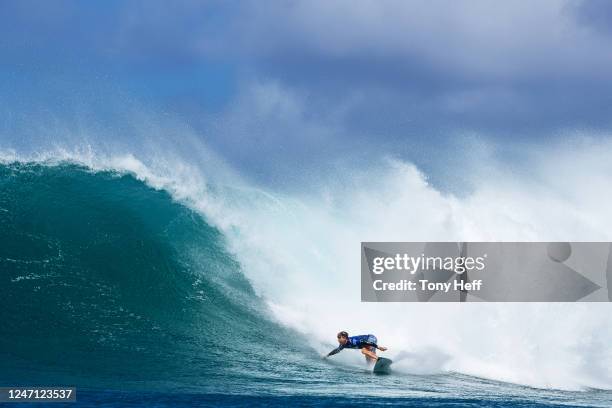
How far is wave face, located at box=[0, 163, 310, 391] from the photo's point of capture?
10695 millimetres

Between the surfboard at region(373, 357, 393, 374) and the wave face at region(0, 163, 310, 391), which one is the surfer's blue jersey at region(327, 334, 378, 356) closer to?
the surfboard at region(373, 357, 393, 374)

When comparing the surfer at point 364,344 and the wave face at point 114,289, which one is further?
the surfer at point 364,344

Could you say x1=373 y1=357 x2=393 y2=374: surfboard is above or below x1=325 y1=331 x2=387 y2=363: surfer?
below

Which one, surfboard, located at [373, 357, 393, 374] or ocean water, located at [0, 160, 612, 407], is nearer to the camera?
ocean water, located at [0, 160, 612, 407]

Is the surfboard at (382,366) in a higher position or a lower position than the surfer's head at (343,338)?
lower

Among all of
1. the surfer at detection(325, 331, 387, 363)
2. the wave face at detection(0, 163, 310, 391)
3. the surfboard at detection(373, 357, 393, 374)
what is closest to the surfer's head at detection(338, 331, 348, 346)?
the surfer at detection(325, 331, 387, 363)

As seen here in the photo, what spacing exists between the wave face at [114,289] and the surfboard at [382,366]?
7.14 feet

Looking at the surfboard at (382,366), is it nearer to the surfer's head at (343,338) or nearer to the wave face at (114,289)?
the surfer's head at (343,338)

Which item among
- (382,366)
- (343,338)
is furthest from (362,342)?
(382,366)

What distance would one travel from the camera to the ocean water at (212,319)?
32.1 feet

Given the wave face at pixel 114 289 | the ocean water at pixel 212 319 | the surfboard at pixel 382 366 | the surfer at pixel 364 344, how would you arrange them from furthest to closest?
1. the surfer at pixel 364 344
2. the surfboard at pixel 382 366
3. the wave face at pixel 114 289
4. the ocean water at pixel 212 319

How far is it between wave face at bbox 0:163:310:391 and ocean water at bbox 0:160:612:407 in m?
0.05

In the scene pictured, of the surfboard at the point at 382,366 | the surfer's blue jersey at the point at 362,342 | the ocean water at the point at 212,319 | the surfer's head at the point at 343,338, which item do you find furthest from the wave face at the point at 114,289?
the surfboard at the point at 382,366

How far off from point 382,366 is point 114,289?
6167mm
